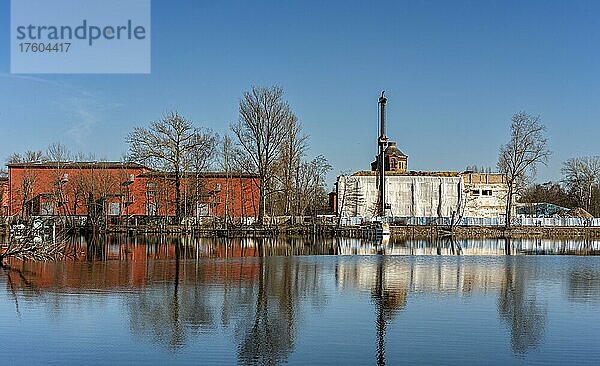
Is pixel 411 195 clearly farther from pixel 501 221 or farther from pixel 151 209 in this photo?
pixel 151 209

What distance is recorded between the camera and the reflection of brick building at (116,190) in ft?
217

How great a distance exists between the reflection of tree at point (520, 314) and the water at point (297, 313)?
0.14 ft

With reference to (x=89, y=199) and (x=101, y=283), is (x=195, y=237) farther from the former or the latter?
(x=101, y=283)

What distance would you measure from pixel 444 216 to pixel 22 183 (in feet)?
148

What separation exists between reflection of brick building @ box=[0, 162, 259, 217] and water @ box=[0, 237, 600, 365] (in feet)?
123

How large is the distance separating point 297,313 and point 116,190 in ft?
179

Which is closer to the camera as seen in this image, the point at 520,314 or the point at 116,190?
the point at 520,314

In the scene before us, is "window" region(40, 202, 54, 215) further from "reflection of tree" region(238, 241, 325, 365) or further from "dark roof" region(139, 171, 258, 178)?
"reflection of tree" region(238, 241, 325, 365)

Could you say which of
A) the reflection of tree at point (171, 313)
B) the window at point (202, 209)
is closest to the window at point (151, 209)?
the window at point (202, 209)

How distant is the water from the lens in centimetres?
1296

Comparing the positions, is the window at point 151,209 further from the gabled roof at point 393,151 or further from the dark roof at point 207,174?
the gabled roof at point 393,151

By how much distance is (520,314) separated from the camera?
17234 mm

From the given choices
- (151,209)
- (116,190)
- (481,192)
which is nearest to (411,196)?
(481,192)

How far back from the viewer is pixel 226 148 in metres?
62.0
